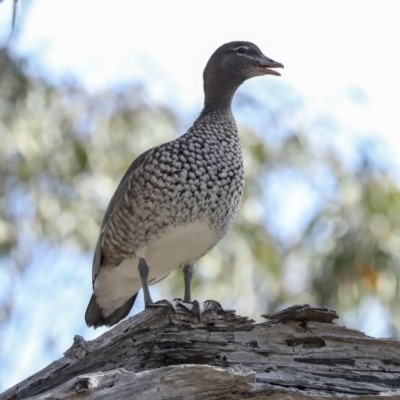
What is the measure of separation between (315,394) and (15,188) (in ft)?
24.1

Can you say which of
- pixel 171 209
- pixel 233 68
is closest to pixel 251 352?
pixel 171 209

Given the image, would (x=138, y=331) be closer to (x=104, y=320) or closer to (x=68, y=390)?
(x=68, y=390)

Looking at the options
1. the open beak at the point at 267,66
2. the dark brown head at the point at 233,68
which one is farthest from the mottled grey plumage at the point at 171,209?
the open beak at the point at 267,66

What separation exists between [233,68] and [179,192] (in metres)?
1.38

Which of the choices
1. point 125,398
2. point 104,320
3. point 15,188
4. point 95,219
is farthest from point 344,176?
point 125,398

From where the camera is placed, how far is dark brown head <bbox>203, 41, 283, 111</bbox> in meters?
7.07

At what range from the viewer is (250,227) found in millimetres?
11289

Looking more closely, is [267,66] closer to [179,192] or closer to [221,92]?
[221,92]

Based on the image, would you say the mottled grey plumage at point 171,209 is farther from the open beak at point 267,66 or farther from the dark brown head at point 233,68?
the open beak at point 267,66

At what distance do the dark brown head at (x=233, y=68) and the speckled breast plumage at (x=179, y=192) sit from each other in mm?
582

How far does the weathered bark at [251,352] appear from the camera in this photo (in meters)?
4.96

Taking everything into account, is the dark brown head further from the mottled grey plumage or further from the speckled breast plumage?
the speckled breast plumage

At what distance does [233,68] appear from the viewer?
7.10 m

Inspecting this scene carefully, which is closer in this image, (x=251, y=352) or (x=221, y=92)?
(x=251, y=352)
